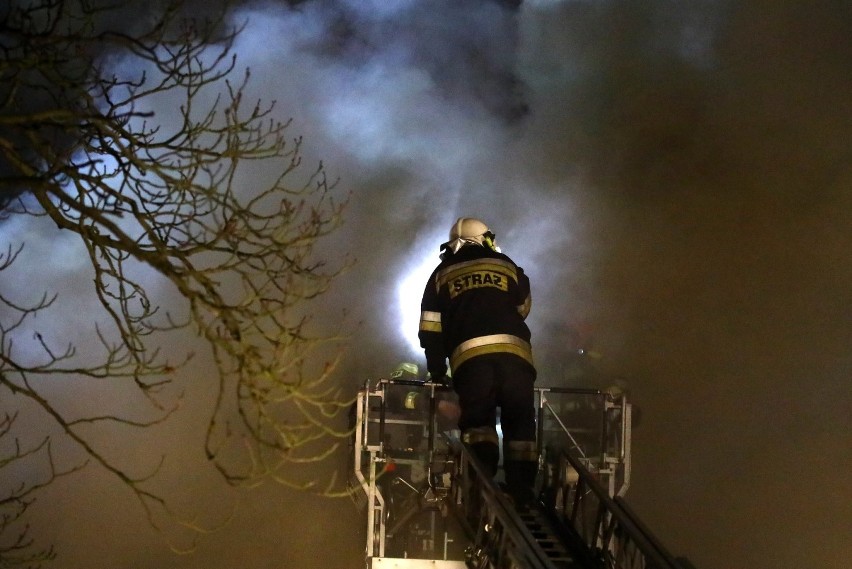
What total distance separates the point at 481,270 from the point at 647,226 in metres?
4.24

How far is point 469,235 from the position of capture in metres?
6.98

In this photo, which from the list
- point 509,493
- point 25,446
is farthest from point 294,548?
point 509,493

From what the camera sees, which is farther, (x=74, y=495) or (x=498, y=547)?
(x=74, y=495)

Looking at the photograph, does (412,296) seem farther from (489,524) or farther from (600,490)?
(489,524)

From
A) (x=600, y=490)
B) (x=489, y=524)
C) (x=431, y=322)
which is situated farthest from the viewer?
(x=431, y=322)

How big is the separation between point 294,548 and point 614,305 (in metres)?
3.93

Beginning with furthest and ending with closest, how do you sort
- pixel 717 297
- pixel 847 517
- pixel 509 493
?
pixel 717 297
pixel 847 517
pixel 509 493

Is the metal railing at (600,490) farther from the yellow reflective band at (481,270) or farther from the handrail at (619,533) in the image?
the yellow reflective band at (481,270)

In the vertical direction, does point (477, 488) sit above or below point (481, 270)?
below

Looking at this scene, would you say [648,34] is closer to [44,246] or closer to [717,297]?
[717,297]

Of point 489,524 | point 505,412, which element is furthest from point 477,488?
point 505,412

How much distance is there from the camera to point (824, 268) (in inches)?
364

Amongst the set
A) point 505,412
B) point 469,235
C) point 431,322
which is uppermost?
point 469,235

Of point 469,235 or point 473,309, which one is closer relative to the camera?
point 473,309
